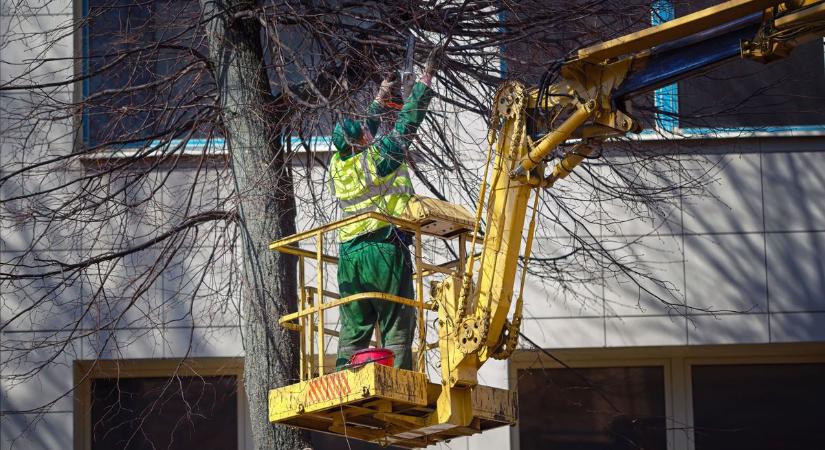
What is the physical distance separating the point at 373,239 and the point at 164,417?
4897 mm

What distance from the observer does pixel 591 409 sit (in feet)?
44.1

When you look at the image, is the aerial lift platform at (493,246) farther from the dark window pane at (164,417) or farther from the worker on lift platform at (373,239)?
the dark window pane at (164,417)

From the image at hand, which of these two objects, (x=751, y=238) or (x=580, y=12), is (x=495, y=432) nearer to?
(x=751, y=238)

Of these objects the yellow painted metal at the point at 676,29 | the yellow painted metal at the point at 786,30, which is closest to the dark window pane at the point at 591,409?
the yellow painted metal at the point at 676,29

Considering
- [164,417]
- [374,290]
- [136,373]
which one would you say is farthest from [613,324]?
[136,373]

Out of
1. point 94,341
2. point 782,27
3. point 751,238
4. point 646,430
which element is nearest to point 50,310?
point 94,341

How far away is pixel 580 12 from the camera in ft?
33.3

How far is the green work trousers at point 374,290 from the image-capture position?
30.4ft

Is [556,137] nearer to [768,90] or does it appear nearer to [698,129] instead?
[698,129]

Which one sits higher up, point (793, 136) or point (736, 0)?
point (793, 136)

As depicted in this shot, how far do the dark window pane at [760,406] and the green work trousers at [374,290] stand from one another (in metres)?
4.92

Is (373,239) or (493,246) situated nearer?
(493,246)

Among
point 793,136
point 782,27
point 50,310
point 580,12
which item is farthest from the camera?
point 793,136

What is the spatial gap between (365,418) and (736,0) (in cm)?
361
